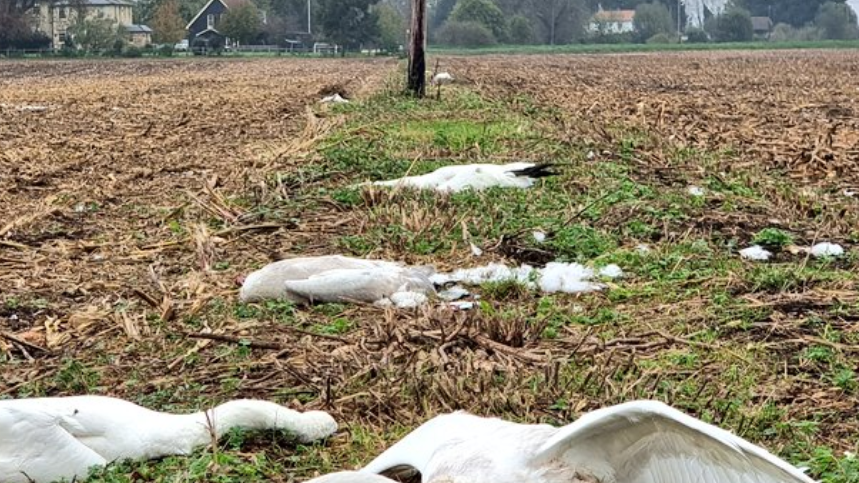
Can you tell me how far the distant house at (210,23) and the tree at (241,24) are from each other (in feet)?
7.38

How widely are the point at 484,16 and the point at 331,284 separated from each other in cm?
9180

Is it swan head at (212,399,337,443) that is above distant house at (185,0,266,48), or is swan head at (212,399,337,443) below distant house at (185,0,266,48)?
below

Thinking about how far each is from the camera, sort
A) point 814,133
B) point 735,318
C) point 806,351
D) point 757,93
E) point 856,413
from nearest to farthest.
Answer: point 856,413 < point 806,351 < point 735,318 < point 814,133 < point 757,93

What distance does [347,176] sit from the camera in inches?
401

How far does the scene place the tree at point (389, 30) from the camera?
278 ft

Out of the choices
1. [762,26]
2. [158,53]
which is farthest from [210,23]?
[762,26]

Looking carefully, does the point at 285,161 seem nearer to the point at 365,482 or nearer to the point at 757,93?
the point at 365,482

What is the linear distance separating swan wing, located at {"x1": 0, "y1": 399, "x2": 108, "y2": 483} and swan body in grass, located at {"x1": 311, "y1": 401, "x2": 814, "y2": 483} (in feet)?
3.87

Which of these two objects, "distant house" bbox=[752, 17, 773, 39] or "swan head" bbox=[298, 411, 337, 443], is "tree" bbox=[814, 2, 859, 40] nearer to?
"distant house" bbox=[752, 17, 773, 39]

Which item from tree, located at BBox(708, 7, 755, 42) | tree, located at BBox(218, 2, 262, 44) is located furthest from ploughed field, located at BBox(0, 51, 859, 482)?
tree, located at BBox(708, 7, 755, 42)

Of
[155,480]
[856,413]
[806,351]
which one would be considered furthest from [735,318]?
[155,480]

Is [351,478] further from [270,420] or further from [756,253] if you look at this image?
[756,253]

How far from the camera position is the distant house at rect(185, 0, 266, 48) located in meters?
A: 92.4

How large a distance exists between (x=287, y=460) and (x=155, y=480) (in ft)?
1.46
